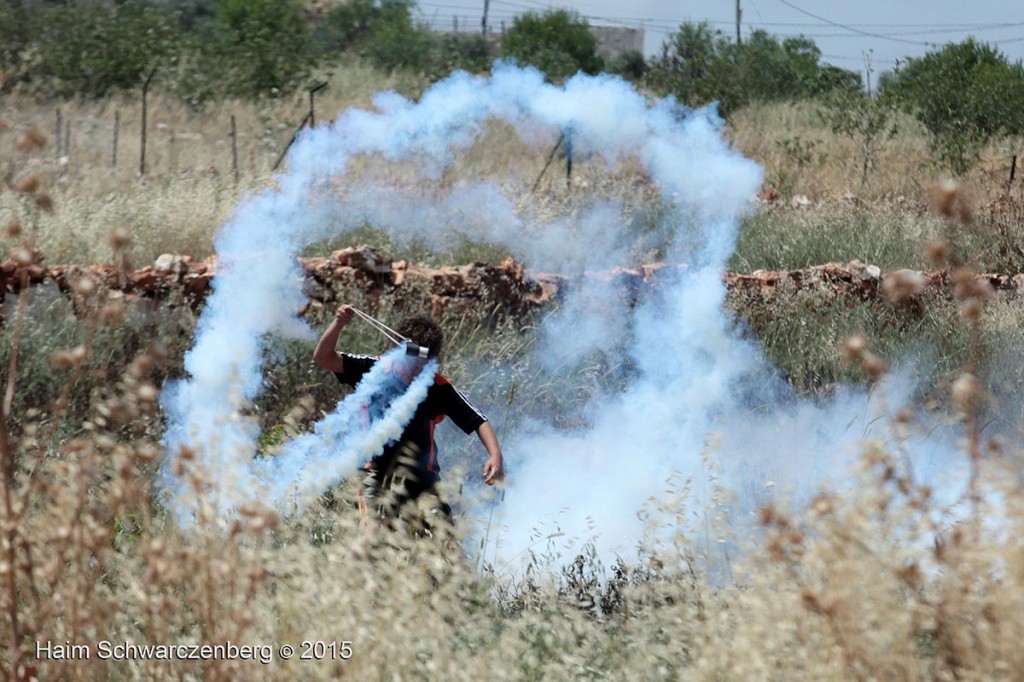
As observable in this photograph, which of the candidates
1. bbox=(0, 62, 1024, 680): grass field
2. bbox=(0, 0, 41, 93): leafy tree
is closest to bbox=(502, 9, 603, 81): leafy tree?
bbox=(0, 0, 41, 93): leafy tree

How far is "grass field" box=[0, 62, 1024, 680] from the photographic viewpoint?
2.64 m

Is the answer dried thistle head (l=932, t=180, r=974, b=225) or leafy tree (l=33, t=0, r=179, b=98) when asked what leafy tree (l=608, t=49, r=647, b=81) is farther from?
dried thistle head (l=932, t=180, r=974, b=225)

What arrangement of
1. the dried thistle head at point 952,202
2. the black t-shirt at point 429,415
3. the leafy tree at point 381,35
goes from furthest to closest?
the leafy tree at point 381,35 < the black t-shirt at point 429,415 < the dried thistle head at point 952,202

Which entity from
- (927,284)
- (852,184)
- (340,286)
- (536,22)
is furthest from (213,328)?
(536,22)

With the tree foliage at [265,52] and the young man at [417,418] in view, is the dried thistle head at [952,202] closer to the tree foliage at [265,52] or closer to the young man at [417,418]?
the young man at [417,418]

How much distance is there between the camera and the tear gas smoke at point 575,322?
6020mm

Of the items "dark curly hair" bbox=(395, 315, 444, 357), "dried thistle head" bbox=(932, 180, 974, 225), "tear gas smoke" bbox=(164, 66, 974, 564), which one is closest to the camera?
"dried thistle head" bbox=(932, 180, 974, 225)

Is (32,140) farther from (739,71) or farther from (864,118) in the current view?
(739,71)

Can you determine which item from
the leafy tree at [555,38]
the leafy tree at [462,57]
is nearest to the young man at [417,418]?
the leafy tree at [462,57]

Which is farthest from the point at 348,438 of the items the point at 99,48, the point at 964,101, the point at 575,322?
the point at 99,48

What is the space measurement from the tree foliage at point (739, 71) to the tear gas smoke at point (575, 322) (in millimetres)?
7856

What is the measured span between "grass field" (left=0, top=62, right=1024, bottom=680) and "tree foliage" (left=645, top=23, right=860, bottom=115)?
1063cm

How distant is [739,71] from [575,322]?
12453mm

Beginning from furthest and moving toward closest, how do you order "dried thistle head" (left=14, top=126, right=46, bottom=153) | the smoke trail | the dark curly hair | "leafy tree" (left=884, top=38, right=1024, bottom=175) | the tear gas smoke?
"leafy tree" (left=884, top=38, right=1024, bottom=175) → the tear gas smoke → the dark curly hair → the smoke trail → "dried thistle head" (left=14, top=126, right=46, bottom=153)
